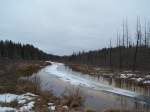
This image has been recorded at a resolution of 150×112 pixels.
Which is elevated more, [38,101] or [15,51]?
[15,51]

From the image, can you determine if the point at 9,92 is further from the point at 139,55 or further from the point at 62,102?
the point at 139,55

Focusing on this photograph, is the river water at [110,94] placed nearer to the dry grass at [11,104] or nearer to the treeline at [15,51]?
the dry grass at [11,104]

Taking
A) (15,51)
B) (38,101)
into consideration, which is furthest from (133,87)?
(15,51)

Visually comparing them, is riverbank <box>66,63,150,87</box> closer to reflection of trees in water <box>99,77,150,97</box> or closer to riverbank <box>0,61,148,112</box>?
reflection of trees in water <box>99,77,150,97</box>

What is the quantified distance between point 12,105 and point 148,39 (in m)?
43.2

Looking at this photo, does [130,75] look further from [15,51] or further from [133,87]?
[15,51]

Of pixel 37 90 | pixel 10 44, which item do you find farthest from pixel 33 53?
pixel 37 90

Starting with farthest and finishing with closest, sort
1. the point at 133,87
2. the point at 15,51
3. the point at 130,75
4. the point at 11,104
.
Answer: the point at 15,51 → the point at 130,75 → the point at 133,87 → the point at 11,104

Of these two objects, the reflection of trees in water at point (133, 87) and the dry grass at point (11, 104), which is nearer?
the dry grass at point (11, 104)

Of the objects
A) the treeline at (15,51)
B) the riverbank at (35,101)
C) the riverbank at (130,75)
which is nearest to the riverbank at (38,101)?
the riverbank at (35,101)

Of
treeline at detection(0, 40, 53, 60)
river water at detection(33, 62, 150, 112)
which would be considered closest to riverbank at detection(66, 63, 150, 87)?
river water at detection(33, 62, 150, 112)

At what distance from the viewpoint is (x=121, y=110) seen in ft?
31.0

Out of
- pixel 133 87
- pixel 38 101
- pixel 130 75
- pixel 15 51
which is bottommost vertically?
pixel 133 87

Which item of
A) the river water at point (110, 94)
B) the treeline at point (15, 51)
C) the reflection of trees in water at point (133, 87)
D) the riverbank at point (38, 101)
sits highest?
the treeline at point (15, 51)
